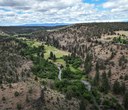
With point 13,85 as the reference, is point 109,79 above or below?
below

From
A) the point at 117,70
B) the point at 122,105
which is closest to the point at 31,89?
the point at 122,105

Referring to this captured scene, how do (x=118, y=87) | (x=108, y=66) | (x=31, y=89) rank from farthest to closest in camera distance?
(x=108, y=66), (x=118, y=87), (x=31, y=89)

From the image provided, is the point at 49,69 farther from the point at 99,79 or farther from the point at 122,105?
the point at 122,105

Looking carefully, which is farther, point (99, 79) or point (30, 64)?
point (30, 64)

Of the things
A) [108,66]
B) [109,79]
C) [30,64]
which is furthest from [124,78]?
[30,64]

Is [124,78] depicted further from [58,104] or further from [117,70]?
[58,104]

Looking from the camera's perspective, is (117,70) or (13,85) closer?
(13,85)

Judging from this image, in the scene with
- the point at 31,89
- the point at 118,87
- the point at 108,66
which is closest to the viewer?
the point at 31,89

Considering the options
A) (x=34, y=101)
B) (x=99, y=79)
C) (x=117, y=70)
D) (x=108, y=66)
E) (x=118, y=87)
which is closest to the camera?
(x=34, y=101)

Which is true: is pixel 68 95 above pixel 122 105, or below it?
above
